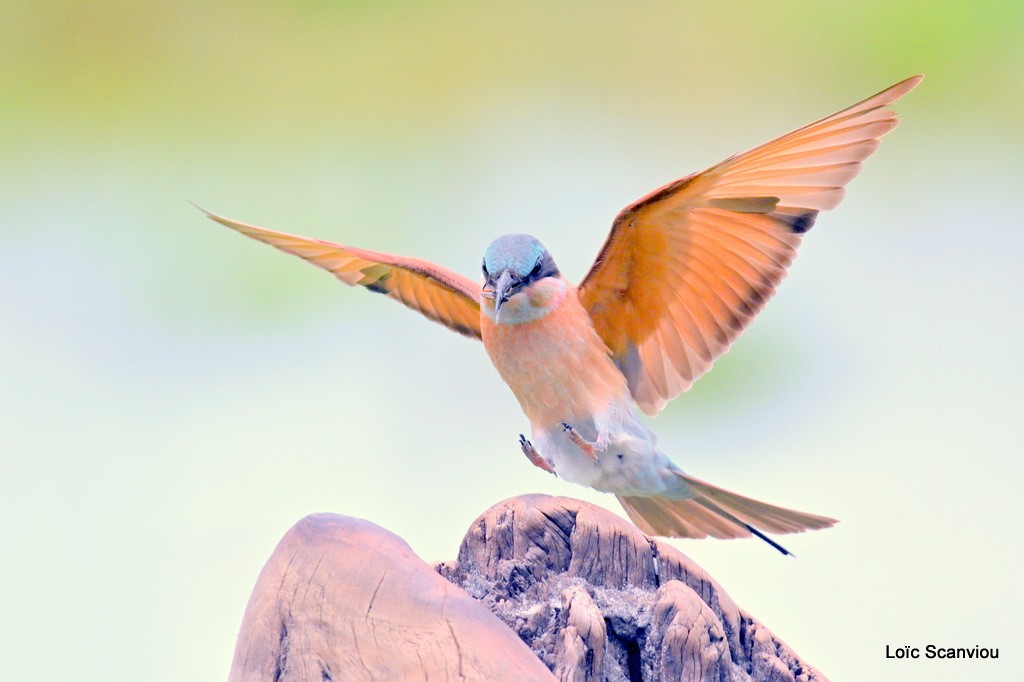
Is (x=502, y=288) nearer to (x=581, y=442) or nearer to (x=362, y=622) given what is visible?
(x=581, y=442)

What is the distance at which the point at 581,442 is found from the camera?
81.0 inches

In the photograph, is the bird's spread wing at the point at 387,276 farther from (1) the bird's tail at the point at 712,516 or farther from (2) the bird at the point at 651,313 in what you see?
(1) the bird's tail at the point at 712,516

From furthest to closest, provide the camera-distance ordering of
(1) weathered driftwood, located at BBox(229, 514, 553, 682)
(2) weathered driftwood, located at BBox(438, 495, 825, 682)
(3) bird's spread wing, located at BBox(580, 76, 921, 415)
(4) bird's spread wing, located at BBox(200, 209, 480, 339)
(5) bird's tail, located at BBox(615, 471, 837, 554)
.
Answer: (4) bird's spread wing, located at BBox(200, 209, 480, 339)
(5) bird's tail, located at BBox(615, 471, 837, 554)
(3) bird's spread wing, located at BBox(580, 76, 921, 415)
(2) weathered driftwood, located at BBox(438, 495, 825, 682)
(1) weathered driftwood, located at BBox(229, 514, 553, 682)

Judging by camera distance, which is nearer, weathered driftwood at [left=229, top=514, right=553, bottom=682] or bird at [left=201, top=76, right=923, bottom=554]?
weathered driftwood at [left=229, top=514, right=553, bottom=682]

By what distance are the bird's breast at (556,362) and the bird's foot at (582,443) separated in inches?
0.9

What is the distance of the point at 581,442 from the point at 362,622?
23.5 inches

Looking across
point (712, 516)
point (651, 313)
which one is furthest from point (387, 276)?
point (712, 516)

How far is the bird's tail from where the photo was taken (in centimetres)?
206

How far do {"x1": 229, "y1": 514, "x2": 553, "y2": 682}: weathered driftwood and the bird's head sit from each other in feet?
1.54

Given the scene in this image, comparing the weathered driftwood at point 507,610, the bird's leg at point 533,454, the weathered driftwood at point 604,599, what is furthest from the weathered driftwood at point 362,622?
the bird's leg at point 533,454

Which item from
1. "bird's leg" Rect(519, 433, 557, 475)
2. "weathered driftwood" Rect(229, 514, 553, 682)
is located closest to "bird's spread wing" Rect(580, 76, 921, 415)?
"bird's leg" Rect(519, 433, 557, 475)

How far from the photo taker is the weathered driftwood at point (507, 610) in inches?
63.1

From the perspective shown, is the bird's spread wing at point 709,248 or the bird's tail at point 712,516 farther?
the bird's tail at point 712,516

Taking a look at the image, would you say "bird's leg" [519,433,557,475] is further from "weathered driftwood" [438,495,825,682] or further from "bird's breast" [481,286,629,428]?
"weathered driftwood" [438,495,825,682]
